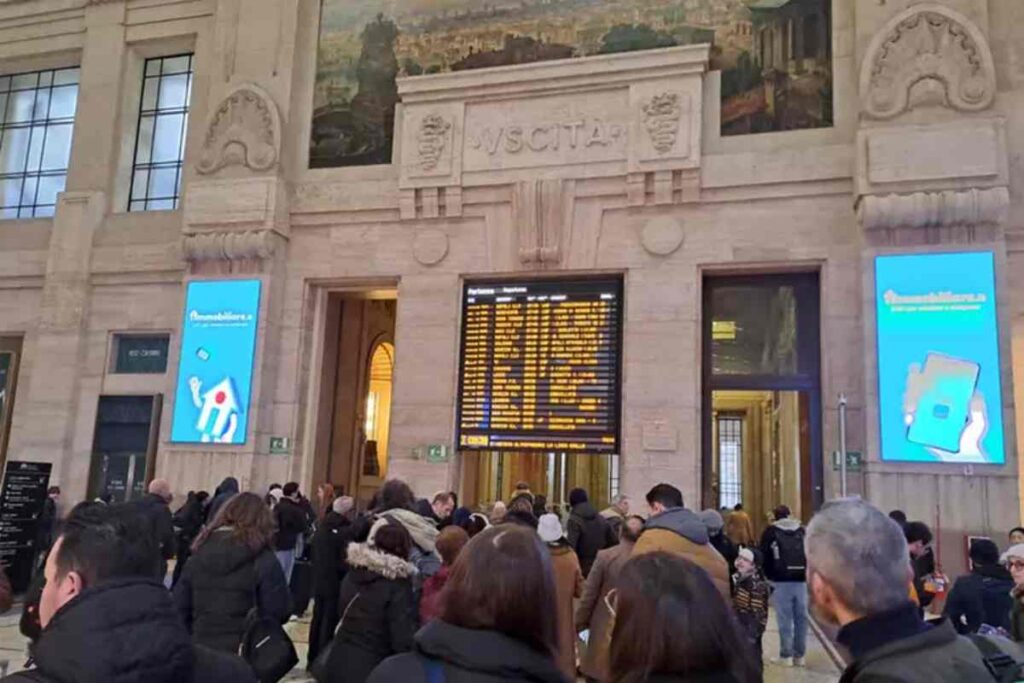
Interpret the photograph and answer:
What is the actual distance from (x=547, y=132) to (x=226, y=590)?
34.9 ft

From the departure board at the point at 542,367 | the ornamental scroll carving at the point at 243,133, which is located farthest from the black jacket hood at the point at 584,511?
the ornamental scroll carving at the point at 243,133

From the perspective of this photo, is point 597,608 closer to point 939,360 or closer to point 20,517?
point 939,360

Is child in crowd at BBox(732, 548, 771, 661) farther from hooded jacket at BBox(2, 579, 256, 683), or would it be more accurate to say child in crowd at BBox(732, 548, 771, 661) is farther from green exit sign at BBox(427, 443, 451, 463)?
green exit sign at BBox(427, 443, 451, 463)

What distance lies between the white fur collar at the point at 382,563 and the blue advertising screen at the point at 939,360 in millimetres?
9065

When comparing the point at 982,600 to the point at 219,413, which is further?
the point at 219,413

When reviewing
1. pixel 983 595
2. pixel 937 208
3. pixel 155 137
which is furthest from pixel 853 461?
pixel 155 137

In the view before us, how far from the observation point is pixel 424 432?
43.4 feet

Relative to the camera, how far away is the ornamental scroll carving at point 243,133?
14.7 metres

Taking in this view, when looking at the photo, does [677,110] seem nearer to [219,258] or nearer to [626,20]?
[626,20]

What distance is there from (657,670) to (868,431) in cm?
1056

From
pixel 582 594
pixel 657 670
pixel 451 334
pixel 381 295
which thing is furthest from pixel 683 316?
pixel 657 670

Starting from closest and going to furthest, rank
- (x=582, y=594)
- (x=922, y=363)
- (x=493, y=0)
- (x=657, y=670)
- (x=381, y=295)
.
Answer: (x=657, y=670) < (x=582, y=594) < (x=922, y=363) < (x=493, y=0) < (x=381, y=295)

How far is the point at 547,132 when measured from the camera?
43.9 feet

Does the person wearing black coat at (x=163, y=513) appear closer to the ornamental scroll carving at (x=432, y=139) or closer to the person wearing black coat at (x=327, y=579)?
the person wearing black coat at (x=327, y=579)
